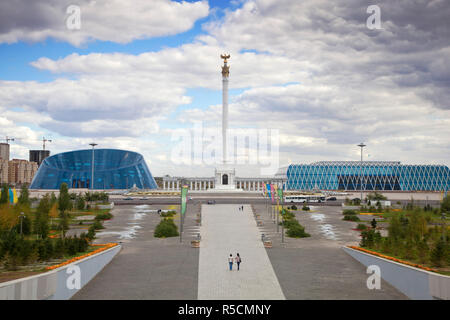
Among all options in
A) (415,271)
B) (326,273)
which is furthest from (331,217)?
(415,271)

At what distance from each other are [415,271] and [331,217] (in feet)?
103

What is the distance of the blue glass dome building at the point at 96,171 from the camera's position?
354ft

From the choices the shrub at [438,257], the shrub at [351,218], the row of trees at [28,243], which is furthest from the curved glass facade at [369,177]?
the shrub at [438,257]

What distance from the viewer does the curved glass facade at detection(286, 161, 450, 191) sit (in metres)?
124

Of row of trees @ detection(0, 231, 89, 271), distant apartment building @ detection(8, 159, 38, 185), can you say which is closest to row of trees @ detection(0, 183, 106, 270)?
row of trees @ detection(0, 231, 89, 271)

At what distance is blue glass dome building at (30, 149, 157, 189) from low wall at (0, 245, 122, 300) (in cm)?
9027

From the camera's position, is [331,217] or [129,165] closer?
[331,217]

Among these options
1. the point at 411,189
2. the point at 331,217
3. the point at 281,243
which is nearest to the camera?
the point at 281,243

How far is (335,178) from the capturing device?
425ft

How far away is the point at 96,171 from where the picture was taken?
110125mm

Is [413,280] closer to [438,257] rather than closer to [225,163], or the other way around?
[438,257]
